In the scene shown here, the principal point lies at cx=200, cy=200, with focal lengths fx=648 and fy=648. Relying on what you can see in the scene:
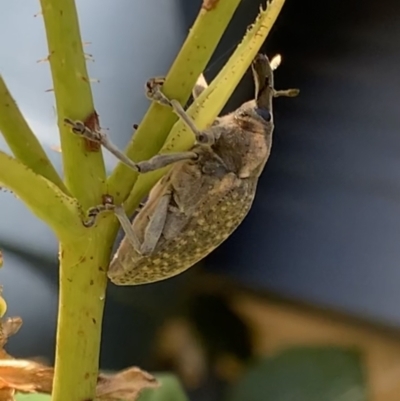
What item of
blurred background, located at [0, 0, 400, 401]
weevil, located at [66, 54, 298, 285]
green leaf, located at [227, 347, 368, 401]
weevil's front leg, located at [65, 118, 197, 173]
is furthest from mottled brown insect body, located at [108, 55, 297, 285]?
green leaf, located at [227, 347, 368, 401]

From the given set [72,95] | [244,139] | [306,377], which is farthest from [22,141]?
[306,377]

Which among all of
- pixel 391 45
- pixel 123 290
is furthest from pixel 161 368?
pixel 391 45

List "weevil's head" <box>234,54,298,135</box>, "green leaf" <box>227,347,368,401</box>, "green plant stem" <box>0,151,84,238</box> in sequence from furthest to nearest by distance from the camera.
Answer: "green leaf" <box>227,347,368,401</box>, "weevil's head" <box>234,54,298,135</box>, "green plant stem" <box>0,151,84,238</box>

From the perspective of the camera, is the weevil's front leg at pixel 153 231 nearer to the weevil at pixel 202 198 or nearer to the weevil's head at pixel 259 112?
the weevil at pixel 202 198

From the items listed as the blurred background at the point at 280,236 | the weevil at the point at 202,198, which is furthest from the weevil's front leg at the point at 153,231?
the blurred background at the point at 280,236

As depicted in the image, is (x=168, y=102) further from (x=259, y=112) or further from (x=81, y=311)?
(x=259, y=112)

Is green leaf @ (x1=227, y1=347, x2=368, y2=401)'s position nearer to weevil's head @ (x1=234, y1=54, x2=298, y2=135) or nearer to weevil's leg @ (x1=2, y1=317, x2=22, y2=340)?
weevil's head @ (x1=234, y1=54, x2=298, y2=135)

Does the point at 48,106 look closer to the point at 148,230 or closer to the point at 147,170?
the point at 148,230
